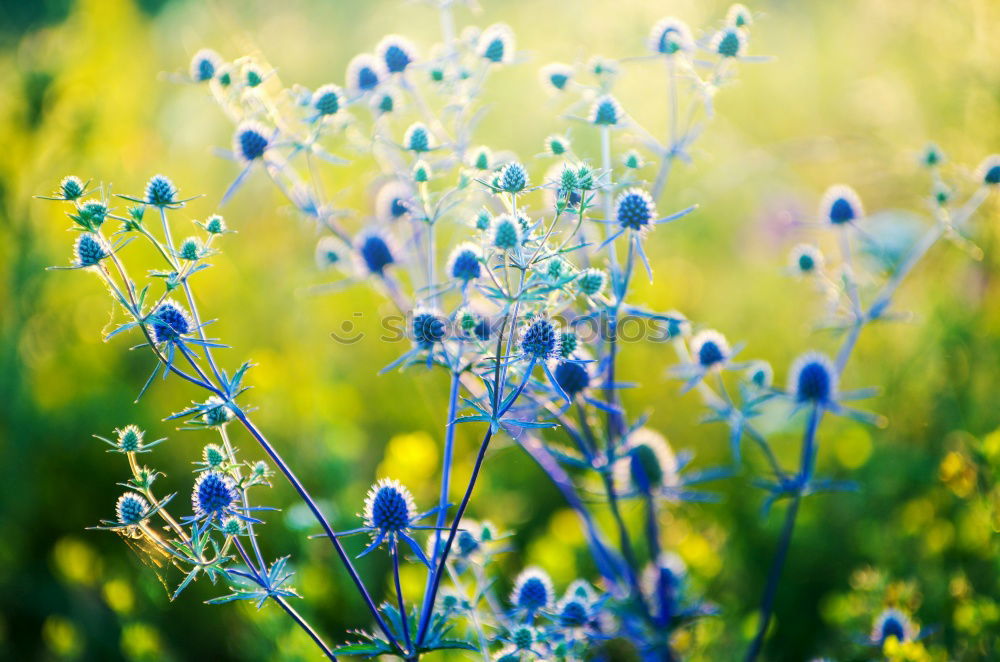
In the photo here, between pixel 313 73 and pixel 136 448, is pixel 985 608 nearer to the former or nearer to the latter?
pixel 136 448

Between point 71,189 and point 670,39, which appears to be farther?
point 670,39

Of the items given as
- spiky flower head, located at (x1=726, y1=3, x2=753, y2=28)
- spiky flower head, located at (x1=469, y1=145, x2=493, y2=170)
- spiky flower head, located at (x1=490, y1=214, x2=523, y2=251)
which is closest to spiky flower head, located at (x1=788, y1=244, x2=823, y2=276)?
spiky flower head, located at (x1=726, y1=3, x2=753, y2=28)

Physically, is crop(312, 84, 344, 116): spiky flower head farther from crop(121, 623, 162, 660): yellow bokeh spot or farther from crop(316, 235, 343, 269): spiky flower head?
crop(121, 623, 162, 660): yellow bokeh spot

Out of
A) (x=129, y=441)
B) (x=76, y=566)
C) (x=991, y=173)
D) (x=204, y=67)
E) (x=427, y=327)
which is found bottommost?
(x=76, y=566)

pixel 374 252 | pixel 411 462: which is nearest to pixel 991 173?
pixel 374 252

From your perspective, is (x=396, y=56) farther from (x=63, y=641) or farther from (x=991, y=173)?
(x=63, y=641)

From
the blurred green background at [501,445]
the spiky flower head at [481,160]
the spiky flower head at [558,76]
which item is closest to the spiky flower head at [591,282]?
the spiky flower head at [481,160]

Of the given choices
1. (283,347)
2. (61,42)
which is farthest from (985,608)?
(61,42)
